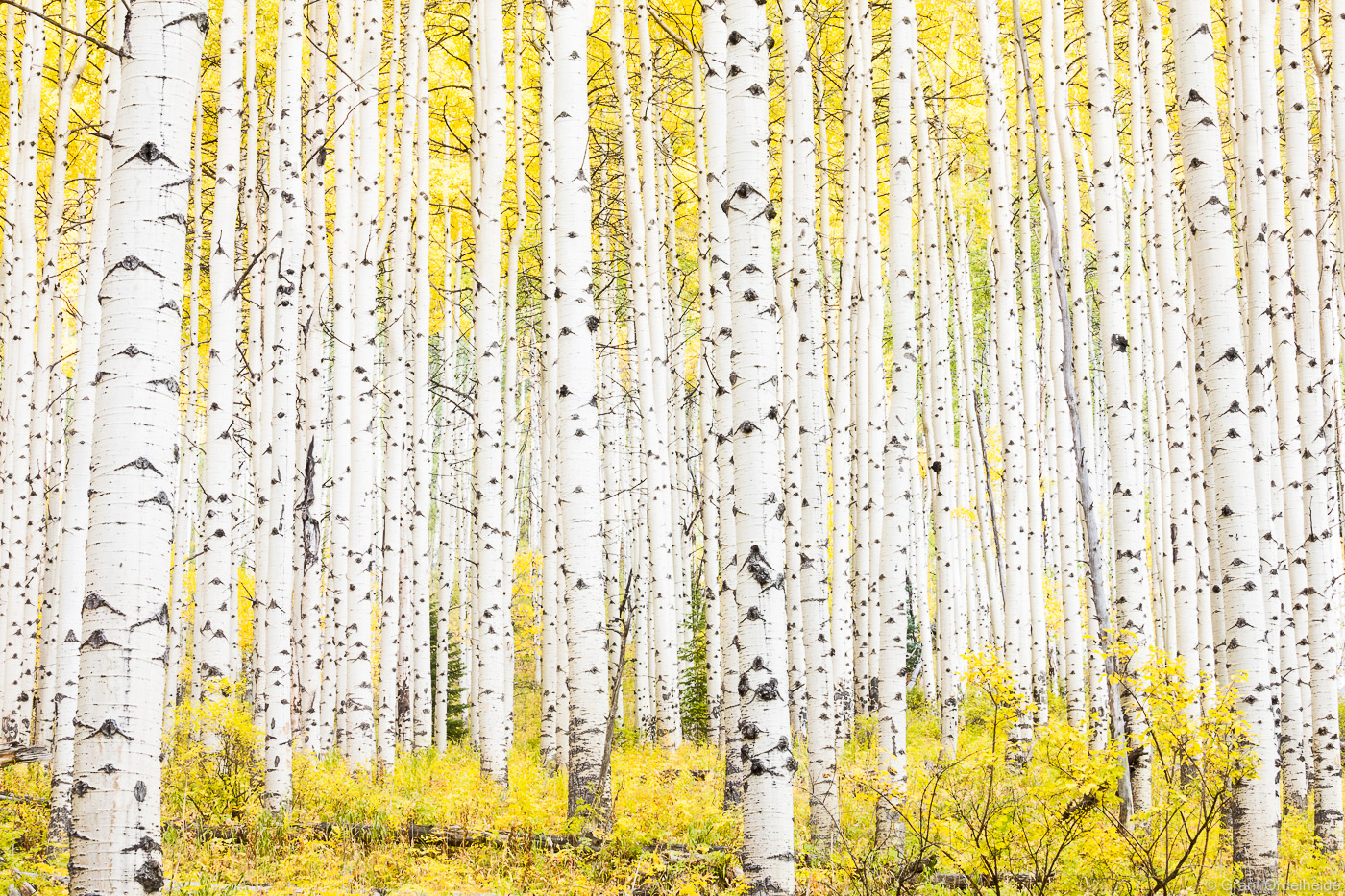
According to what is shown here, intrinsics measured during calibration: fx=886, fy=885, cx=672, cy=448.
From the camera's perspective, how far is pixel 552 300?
729 cm

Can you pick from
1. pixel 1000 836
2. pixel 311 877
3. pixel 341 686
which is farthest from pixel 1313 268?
pixel 341 686

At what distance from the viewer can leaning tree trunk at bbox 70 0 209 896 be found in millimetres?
2631

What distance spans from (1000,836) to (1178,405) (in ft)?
13.9

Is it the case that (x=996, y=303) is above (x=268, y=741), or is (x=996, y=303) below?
above

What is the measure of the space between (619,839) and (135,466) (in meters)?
3.69

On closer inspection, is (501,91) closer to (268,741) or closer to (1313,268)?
(268,741)

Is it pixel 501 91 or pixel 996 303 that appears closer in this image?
pixel 501 91

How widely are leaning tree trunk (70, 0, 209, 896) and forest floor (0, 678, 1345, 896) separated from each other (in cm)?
118

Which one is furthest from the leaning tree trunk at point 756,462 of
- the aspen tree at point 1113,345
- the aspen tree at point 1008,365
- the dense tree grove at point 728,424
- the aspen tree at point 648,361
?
the aspen tree at point 648,361

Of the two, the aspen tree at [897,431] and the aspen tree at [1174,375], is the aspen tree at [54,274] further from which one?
the aspen tree at [1174,375]

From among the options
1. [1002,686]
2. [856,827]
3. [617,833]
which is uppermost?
[1002,686]

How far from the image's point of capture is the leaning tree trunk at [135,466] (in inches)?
104

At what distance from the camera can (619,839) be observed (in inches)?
209

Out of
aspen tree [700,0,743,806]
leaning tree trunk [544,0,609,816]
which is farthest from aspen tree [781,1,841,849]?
leaning tree trunk [544,0,609,816]
